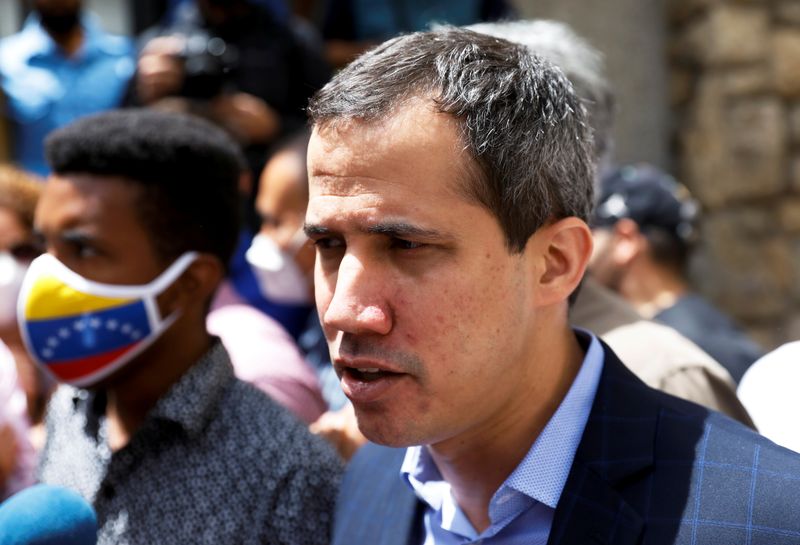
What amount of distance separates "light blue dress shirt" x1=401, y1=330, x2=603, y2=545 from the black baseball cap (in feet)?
7.81

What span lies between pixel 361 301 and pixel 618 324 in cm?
116

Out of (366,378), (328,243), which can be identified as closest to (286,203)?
(328,243)

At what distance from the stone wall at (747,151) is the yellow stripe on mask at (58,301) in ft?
12.9

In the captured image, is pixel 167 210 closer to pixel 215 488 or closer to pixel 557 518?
pixel 215 488

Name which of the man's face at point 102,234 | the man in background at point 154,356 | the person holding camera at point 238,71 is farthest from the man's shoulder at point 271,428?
the person holding camera at point 238,71

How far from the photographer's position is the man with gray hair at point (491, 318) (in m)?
1.91

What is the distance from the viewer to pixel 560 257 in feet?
6.76

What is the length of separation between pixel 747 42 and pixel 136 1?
3.44m

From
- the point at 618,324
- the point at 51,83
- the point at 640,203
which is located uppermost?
the point at 618,324

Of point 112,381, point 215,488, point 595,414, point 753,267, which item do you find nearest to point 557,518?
point 595,414

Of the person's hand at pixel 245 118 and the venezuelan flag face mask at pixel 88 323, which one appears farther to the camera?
the person's hand at pixel 245 118

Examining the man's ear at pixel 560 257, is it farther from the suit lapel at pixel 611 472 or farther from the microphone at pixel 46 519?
the microphone at pixel 46 519

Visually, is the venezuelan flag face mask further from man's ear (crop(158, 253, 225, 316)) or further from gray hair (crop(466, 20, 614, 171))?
gray hair (crop(466, 20, 614, 171))

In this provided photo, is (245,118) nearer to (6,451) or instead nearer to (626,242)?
(626,242)
